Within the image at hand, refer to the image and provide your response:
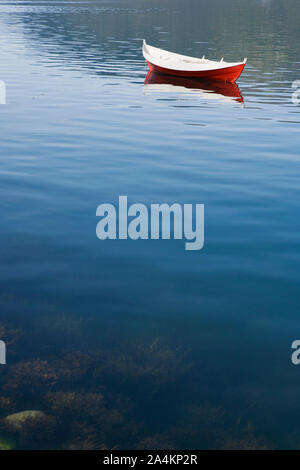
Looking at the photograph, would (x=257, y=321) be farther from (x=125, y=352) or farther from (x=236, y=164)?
(x=236, y=164)

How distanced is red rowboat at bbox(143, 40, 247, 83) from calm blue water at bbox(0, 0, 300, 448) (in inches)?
578

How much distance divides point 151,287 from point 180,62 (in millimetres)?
40180

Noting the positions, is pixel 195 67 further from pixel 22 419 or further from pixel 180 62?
pixel 22 419

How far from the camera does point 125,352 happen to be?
9.93 m

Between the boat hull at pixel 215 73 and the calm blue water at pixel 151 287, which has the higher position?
the boat hull at pixel 215 73

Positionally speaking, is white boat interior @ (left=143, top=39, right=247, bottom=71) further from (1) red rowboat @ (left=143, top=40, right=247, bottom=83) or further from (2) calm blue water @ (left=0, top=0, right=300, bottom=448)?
(2) calm blue water @ (left=0, top=0, right=300, bottom=448)

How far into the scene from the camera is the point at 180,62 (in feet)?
159

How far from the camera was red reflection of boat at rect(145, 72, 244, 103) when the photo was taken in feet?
133

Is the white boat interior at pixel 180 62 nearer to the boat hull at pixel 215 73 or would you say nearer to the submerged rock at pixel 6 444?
the boat hull at pixel 215 73

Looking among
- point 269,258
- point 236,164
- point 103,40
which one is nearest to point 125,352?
point 269,258

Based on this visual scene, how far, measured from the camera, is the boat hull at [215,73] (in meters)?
43.0
